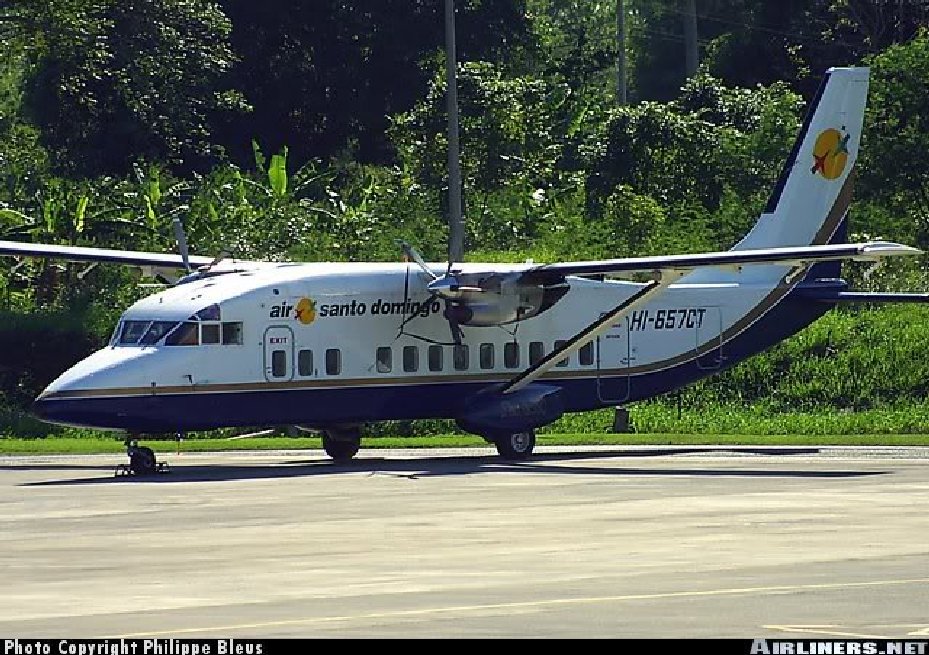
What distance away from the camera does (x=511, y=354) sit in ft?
115

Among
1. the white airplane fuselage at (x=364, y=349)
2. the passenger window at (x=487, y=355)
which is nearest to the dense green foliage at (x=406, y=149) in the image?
the white airplane fuselage at (x=364, y=349)

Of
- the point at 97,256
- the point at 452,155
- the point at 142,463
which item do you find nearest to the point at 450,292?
the point at 142,463

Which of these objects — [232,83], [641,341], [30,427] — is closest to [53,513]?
[641,341]

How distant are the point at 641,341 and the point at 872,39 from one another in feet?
113

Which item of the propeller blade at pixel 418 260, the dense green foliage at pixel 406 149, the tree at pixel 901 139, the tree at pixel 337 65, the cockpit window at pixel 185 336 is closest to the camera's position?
the cockpit window at pixel 185 336

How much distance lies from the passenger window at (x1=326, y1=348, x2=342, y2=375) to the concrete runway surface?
156cm

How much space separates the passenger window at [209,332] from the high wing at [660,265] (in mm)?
5453

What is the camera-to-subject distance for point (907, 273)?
49438 millimetres

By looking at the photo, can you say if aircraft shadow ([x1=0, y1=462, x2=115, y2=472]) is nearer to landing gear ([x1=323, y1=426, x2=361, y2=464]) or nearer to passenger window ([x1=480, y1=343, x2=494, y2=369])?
landing gear ([x1=323, y1=426, x2=361, y2=464])

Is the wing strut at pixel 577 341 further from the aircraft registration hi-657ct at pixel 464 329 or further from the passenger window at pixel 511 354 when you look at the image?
the passenger window at pixel 511 354

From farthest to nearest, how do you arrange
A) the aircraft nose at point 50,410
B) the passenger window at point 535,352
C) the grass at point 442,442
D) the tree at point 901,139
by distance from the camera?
the tree at point 901,139 < the grass at point 442,442 < the passenger window at point 535,352 < the aircraft nose at point 50,410

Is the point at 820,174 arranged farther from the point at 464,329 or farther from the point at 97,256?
the point at 97,256

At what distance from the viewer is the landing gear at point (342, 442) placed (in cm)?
3419

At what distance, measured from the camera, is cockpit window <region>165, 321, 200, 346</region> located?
3114 cm
